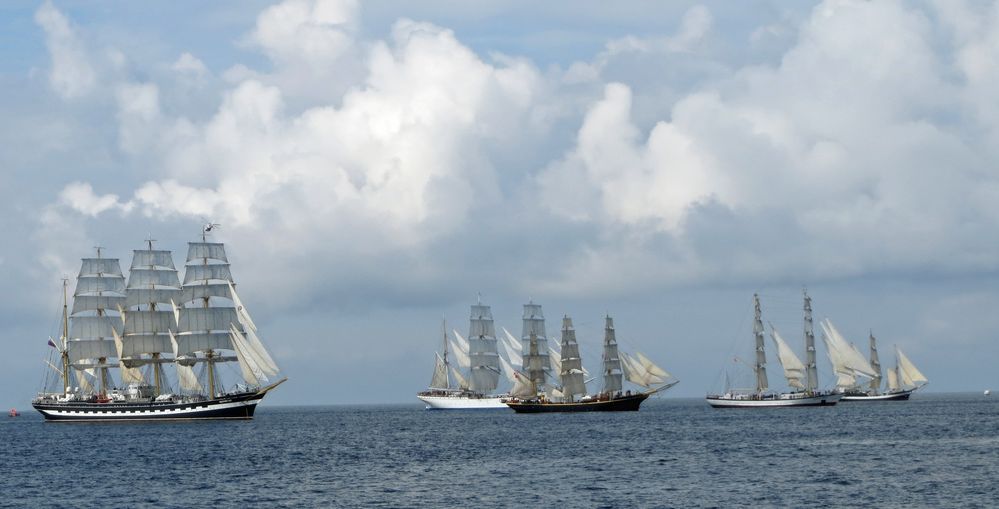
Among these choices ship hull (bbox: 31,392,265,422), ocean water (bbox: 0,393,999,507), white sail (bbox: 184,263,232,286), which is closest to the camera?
ocean water (bbox: 0,393,999,507)

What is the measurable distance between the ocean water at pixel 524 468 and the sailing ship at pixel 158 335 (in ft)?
99.1

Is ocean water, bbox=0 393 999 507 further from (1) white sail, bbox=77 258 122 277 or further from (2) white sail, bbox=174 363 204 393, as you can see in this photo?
(1) white sail, bbox=77 258 122 277

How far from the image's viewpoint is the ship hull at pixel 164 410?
17800 centimetres

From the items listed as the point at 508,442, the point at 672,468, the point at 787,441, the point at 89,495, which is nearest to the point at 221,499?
the point at 89,495

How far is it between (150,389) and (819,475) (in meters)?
124

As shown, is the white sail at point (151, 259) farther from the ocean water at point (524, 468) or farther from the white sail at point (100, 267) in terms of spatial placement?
the ocean water at point (524, 468)

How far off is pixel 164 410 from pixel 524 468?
9598 cm

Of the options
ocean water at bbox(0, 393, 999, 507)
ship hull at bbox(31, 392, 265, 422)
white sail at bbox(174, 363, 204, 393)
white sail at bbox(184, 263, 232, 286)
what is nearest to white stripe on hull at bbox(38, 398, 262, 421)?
ship hull at bbox(31, 392, 265, 422)

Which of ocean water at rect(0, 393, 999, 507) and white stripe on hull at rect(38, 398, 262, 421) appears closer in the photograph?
ocean water at rect(0, 393, 999, 507)

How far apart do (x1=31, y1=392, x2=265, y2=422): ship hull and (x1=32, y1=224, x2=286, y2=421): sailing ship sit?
0.29 metres

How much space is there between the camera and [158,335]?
18962cm

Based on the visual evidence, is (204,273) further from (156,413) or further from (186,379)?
(156,413)

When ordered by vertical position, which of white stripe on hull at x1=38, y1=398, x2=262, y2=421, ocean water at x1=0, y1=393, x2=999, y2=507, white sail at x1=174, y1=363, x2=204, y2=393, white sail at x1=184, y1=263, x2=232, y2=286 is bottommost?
ocean water at x1=0, y1=393, x2=999, y2=507

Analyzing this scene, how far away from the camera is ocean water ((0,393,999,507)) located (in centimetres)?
7631
